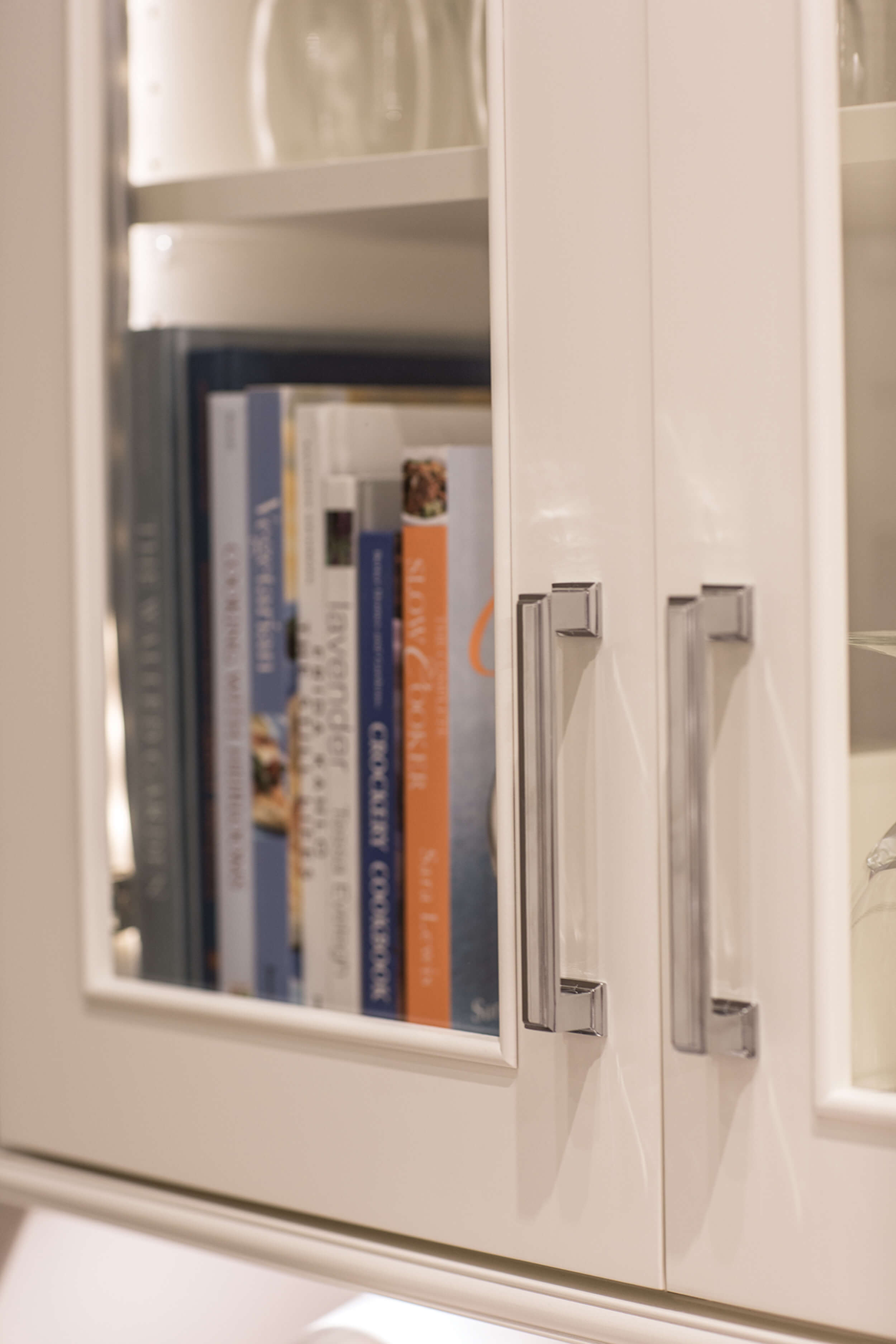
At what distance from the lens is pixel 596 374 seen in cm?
47

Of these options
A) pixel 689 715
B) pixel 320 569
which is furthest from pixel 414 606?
pixel 689 715

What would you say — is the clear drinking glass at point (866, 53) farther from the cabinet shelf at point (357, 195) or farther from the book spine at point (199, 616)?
the book spine at point (199, 616)

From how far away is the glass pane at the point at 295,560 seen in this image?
580 millimetres

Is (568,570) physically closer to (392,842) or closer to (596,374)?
(596,374)

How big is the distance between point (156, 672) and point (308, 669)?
8 cm

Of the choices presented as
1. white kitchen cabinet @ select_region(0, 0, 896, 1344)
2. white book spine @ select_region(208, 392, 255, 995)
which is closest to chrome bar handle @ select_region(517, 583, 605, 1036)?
white kitchen cabinet @ select_region(0, 0, 896, 1344)

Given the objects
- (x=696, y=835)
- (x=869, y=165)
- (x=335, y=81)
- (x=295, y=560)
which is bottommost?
(x=696, y=835)

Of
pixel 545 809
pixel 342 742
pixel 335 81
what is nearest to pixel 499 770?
pixel 545 809

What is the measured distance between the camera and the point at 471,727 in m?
0.56

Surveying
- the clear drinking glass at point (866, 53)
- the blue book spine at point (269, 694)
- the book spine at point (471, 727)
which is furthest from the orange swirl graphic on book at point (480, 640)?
the clear drinking glass at point (866, 53)

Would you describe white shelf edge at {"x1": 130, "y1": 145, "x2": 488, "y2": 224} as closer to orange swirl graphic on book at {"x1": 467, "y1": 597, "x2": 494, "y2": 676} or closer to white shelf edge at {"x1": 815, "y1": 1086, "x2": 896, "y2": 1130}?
orange swirl graphic on book at {"x1": 467, "y1": 597, "x2": 494, "y2": 676}

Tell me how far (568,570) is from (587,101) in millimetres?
164

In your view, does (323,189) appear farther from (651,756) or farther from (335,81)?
(651,756)

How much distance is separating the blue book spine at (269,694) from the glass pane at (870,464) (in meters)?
0.29
